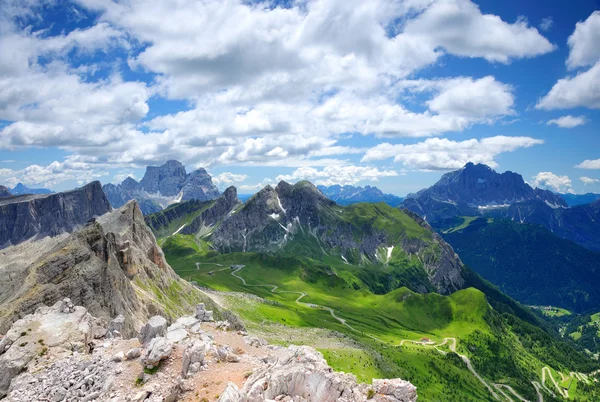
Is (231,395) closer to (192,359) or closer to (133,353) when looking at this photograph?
(192,359)

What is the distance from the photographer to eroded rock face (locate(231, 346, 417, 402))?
26.1 metres

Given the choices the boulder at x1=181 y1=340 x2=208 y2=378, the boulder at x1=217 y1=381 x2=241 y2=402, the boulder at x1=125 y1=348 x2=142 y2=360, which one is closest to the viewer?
the boulder at x1=217 y1=381 x2=241 y2=402

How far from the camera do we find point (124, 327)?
52.5 metres

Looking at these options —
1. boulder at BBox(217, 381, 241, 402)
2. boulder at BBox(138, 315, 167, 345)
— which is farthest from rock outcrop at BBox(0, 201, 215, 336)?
boulder at BBox(217, 381, 241, 402)

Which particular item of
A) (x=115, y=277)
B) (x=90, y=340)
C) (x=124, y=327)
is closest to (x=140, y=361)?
(x=90, y=340)

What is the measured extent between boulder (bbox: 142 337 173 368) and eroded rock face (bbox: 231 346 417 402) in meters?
10.0

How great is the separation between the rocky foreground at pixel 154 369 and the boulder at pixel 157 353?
0.29ft

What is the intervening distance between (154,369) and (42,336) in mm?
18923

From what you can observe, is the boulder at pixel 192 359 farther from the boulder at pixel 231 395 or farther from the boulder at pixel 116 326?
the boulder at pixel 116 326

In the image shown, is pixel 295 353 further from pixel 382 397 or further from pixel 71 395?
pixel 71 395

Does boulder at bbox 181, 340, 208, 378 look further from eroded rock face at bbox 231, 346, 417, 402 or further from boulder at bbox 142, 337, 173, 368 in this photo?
eroded rock face at bbox 231, 346, 417, 402

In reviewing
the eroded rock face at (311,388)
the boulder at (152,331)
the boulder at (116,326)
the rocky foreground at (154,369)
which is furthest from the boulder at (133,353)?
the boulder at (116,326)

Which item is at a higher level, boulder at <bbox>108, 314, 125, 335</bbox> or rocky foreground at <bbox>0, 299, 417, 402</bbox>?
rocky foreground at <bbox>0, 299, 417, 402</bbox>

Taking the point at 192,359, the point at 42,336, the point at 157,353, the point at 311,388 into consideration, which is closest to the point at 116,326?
the point at 42,336
